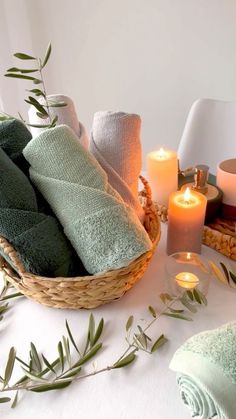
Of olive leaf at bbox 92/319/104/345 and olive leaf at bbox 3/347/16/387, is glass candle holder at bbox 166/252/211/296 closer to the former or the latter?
olive leaf at bbox 92/319/104/345

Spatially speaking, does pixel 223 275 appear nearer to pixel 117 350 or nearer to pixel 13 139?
pixel 117 350

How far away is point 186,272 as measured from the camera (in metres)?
0.61

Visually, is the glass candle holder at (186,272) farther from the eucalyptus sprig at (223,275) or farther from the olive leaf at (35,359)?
the olive leaf at (35,359)

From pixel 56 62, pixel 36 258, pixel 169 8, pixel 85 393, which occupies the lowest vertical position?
pixel 85 393

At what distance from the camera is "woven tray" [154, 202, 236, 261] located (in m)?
0.63

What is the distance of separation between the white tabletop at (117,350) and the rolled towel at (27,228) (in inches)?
3.5

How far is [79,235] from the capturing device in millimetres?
501

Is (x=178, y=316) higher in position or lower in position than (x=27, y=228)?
lower

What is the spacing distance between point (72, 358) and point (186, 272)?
0.77ft

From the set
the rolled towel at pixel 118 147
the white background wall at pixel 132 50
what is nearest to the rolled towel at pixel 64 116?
the rolled towel at pixel 118 147

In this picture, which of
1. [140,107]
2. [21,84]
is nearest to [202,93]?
[140,107]

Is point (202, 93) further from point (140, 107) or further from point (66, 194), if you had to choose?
point (66, 194)

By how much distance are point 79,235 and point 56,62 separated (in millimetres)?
1083

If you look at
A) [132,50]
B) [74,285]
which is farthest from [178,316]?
[132,50]
